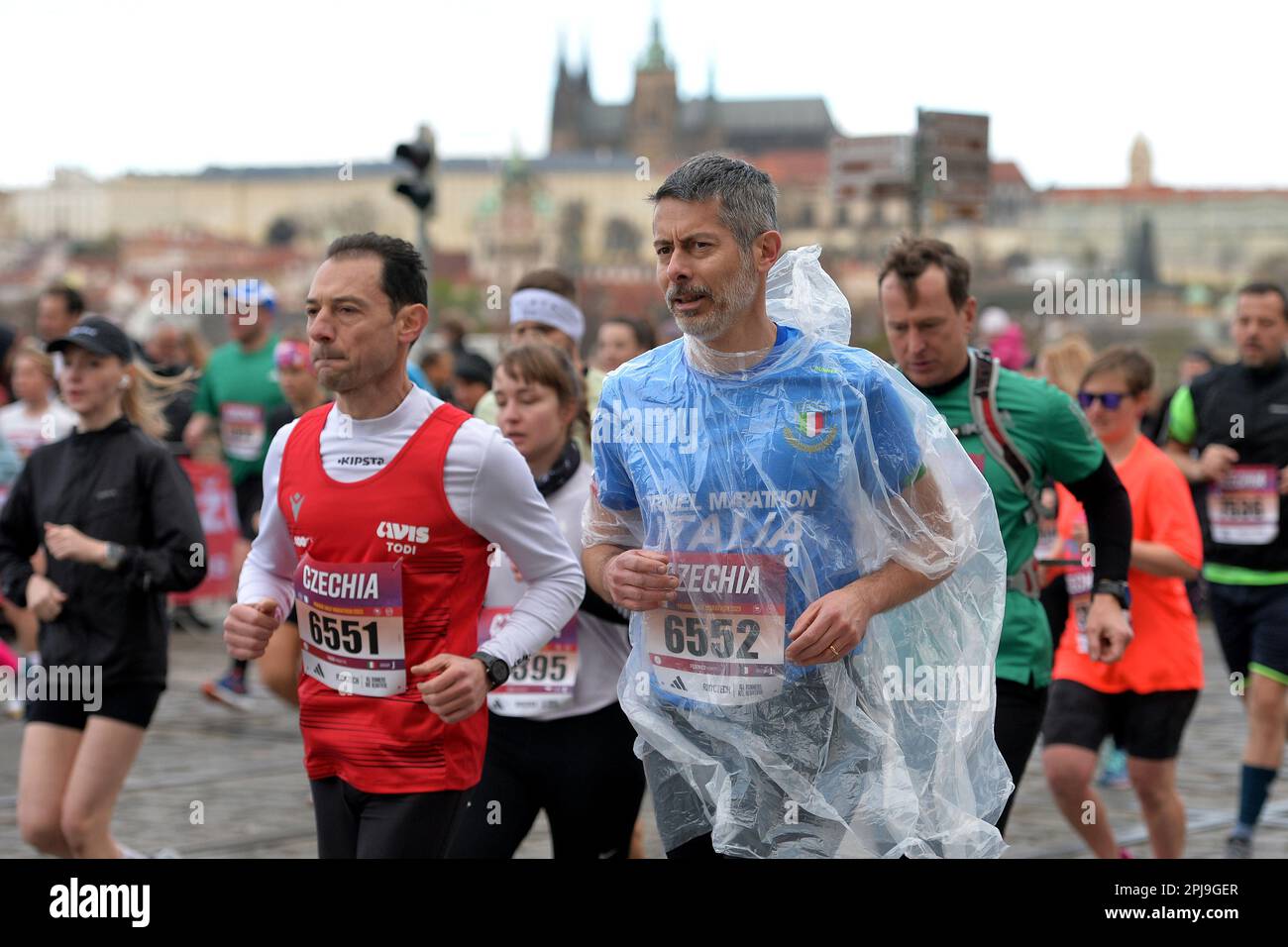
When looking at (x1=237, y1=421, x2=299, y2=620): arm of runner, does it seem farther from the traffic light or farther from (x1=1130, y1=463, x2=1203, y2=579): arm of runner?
the traffic light

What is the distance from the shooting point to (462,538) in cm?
364

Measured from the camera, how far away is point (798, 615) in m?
3.22

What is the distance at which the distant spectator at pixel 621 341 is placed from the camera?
7.18m

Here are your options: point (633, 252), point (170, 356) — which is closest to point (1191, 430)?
point (170, 356)

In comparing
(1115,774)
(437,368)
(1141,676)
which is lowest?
(1115,774)

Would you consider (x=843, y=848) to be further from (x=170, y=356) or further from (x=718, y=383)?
(x=170, y=356)

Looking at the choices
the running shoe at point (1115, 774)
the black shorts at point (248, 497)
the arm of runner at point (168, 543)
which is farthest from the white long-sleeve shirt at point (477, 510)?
the black shorts at point (248, 497)

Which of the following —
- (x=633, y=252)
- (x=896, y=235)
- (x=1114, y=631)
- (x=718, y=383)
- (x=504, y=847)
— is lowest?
(x=504, y=847)

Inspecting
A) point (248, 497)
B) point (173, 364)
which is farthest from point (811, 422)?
point (173, 364)

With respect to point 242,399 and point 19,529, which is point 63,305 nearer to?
point 242,399

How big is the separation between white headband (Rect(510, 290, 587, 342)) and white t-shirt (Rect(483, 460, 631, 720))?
1.94 metres

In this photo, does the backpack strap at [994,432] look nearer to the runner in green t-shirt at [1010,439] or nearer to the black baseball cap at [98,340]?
the runner in green t-shirt at [1010,439]

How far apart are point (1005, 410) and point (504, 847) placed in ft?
5.02

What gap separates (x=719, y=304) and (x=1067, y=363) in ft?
14.6
